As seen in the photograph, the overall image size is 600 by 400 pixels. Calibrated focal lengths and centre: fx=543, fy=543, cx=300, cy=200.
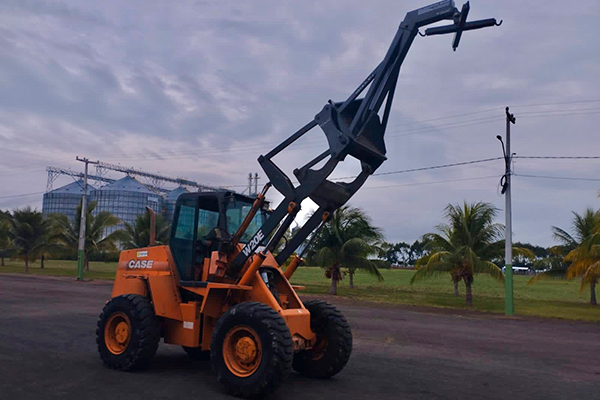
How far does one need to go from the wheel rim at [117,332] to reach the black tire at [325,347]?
2702mm

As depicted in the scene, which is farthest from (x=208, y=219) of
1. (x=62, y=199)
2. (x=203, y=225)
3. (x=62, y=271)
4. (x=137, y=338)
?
(x=62, y=199)

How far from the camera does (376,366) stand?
9281mm

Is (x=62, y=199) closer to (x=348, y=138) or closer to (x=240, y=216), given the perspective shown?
(x=240, y=216)

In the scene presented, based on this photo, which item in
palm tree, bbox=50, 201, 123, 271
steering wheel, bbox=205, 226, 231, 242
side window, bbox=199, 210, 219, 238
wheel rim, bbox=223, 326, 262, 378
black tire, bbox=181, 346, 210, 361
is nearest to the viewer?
wheel rim, bbox=223, 326, 262, 378

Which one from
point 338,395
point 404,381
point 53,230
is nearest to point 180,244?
point 338,395

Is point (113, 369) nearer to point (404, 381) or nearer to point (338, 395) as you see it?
point (338, 395)

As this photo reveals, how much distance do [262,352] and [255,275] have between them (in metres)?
1.19

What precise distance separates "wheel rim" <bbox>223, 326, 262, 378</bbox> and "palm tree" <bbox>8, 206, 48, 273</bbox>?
4323cm

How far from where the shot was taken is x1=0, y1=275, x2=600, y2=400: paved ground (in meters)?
7.29

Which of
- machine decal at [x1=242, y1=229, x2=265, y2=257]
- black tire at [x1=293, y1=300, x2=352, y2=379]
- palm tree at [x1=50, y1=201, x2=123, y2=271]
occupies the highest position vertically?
palm tree at [x1=50, y1=201, x2=123, y2=271]

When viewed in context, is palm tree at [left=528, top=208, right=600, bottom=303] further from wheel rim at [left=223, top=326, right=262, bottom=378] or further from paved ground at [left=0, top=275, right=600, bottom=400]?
wheel rim at [left=223, top=326, right=262, bottom=378]

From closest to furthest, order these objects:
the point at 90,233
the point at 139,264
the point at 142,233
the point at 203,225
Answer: the point at 203,225 < the point at 139,264 < the point at 142,233 < the point at 90,233

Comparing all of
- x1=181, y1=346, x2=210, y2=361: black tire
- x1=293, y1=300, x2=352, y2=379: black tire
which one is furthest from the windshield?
x1=181, y1=346, x2=210, y2=361: black tire

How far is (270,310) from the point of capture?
22.8 feet
